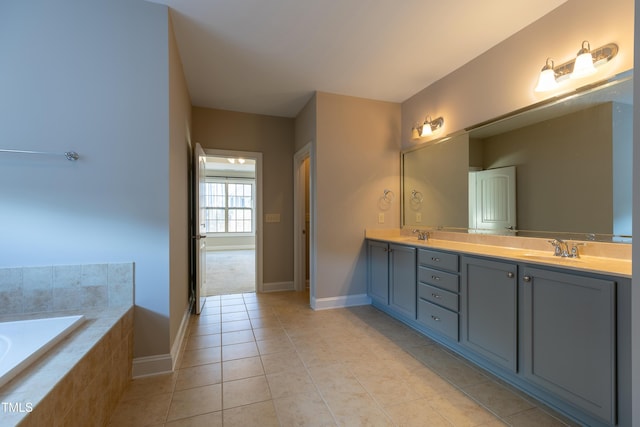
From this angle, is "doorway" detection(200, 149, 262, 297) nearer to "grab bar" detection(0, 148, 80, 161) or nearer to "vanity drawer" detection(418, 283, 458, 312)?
"vanity drawer" detection(418, 283, 458, 312)

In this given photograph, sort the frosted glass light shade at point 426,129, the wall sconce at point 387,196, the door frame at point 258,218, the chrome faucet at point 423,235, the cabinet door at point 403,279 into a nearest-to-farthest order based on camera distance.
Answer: the cabinet door at point 403,279 < the chrome faucet at point 423,235 < the frosted glass light shade at point 426,129 < the wall sconce at point 387,196 < the door frame at point 258,218

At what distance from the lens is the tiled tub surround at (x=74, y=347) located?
3.25 ft

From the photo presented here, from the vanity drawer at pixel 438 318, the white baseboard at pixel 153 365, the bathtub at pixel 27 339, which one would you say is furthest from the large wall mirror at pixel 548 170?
the bathtub at pixel 27 339

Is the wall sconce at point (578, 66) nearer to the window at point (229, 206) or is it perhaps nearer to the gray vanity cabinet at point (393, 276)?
the gray vanity cabinet at point (393, 276)

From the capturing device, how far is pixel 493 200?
2.41 m

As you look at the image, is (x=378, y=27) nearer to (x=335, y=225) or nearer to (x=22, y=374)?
(x=335, y=225)

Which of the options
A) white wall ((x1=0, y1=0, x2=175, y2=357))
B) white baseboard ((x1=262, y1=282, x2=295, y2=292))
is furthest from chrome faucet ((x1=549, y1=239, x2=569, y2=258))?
white baseboard ((x1=262, y1=282, x2=295, y2=292))

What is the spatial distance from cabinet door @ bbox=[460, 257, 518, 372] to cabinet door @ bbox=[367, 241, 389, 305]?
1.00m

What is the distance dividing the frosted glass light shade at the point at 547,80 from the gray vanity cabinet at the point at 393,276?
1.59m

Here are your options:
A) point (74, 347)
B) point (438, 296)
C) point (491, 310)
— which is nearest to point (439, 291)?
point (438, 296)

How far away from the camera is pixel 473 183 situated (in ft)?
8.55

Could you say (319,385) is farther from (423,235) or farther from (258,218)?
(258,218)

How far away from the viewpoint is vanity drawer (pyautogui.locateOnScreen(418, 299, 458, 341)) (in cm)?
220

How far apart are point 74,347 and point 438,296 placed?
2441mm
